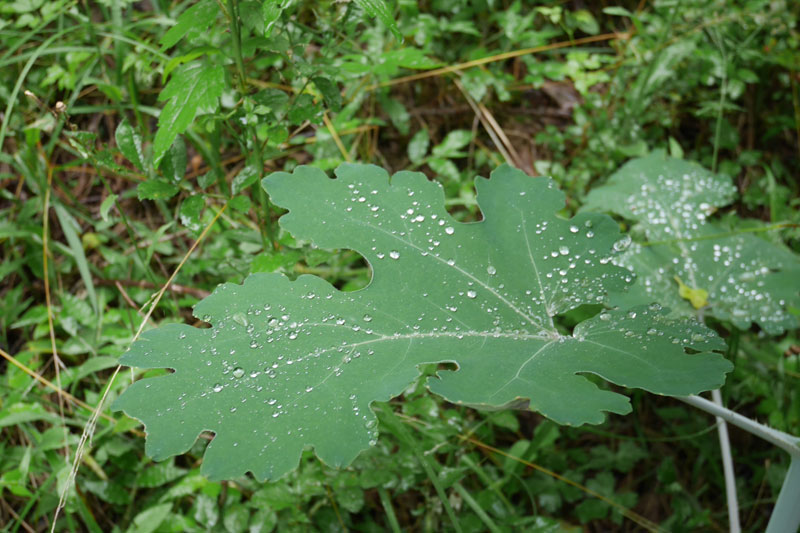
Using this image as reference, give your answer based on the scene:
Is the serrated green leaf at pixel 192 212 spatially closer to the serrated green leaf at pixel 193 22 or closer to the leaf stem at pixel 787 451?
the serrated green leaf at pixel 193 22

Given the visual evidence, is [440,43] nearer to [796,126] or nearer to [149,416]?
[796,126]

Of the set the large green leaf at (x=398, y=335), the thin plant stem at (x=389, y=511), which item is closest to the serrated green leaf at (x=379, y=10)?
the large green leaf at (x=398, y=335)

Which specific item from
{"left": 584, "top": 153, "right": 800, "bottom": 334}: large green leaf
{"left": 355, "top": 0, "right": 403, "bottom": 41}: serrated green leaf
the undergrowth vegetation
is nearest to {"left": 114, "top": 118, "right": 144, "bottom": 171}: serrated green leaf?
the undergrowth vegetation

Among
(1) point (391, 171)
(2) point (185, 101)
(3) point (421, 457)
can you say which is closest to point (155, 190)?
(2) point (185, 101)

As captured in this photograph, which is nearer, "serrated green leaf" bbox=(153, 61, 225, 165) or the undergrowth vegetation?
"serrated green leaf" bbox=(153, 61, 225, 165)

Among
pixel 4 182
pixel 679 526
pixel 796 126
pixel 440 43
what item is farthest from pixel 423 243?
pixel 796 126

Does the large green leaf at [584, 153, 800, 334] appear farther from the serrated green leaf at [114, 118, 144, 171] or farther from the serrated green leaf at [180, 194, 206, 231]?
the serrated green leaf at [114, 118, 144, 171]

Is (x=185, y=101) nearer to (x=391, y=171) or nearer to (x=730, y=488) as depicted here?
(x=391, y=171)
